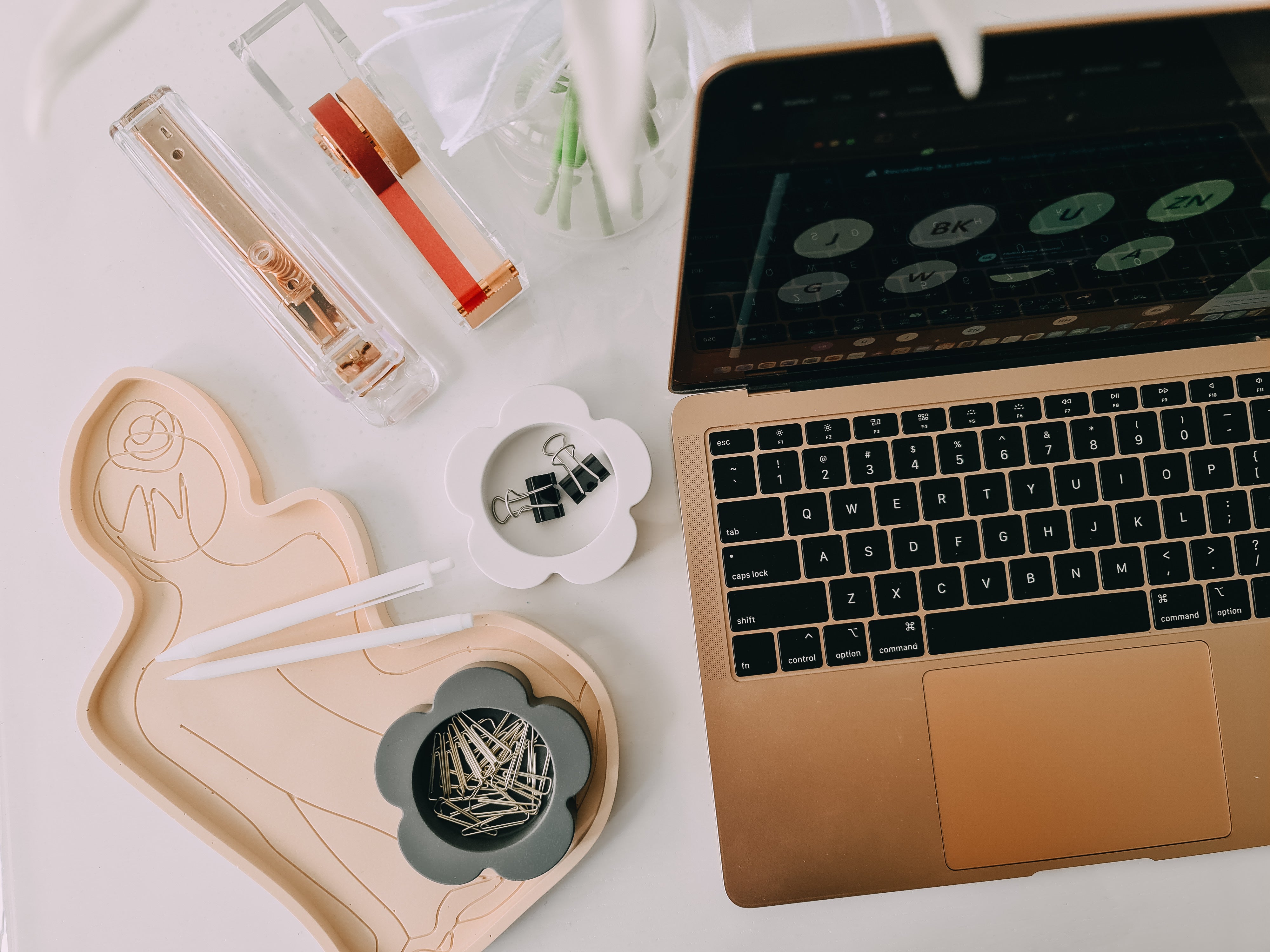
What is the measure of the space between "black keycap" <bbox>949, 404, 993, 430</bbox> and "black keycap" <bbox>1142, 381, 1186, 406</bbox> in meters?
0.10

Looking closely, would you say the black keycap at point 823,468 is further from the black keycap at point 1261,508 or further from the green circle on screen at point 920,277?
the black keycap at point 1261,508

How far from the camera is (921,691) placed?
482 millimetres

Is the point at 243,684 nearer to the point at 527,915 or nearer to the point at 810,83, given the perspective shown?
the point at 527,915

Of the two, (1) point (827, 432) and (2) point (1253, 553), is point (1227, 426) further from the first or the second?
(1) point (827, 432)

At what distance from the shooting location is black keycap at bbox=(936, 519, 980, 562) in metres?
0.48

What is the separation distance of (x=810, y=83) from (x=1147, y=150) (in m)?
0.17

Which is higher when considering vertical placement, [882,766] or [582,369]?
[582,369]

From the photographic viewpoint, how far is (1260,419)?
49 cm

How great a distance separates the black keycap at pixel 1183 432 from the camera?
49 centimetres

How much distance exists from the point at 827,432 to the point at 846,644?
0.43 ft

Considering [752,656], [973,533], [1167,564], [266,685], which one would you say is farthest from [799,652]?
[266,685]

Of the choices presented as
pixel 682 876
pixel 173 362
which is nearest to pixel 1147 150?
pixel 682 876

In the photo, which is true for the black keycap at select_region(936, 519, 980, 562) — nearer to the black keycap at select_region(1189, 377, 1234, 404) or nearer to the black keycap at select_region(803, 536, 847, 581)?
the black keycap at select_region(803, 536, 847, 581)

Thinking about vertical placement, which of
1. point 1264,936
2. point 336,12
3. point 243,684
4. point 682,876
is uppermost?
point 336,12
